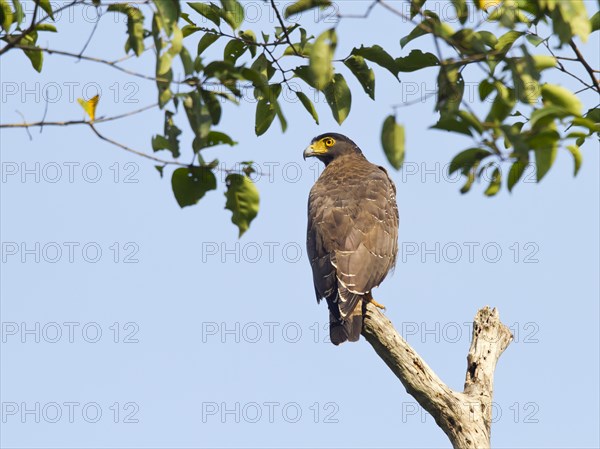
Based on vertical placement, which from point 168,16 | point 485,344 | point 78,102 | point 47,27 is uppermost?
point 47,27

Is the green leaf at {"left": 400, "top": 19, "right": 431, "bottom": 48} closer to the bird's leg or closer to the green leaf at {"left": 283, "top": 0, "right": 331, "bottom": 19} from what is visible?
the green leaf at {"left": 283, "top": 0, "right": 331, "bottom": 19}

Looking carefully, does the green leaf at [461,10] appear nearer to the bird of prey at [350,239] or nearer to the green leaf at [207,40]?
the green leaf at [207,40]

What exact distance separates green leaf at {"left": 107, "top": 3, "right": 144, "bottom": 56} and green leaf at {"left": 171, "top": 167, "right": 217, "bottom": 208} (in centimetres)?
46

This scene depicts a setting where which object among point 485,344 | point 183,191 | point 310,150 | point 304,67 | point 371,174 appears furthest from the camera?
point 310,150

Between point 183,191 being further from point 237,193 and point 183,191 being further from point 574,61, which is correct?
point 574,61

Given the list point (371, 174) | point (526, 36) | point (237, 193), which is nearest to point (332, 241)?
point (371, 174)

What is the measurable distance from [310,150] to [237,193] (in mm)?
6284

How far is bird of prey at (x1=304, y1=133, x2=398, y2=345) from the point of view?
7.00 m

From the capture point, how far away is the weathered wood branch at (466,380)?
5.62m

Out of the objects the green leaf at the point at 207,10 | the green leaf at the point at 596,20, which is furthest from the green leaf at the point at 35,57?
the green leaf at the point at 596,20

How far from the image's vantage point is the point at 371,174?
8.64 metres

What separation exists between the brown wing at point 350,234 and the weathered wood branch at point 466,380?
83 cm

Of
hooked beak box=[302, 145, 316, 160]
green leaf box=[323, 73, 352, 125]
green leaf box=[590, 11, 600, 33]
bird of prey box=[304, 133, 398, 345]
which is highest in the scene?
green leaf box=[590, 11, 600, 33]

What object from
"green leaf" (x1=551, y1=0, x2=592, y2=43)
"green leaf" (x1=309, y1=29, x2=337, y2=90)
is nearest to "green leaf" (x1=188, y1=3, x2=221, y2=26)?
"green leaf" (x1=309, y1=29, x2=337, y2=90)
